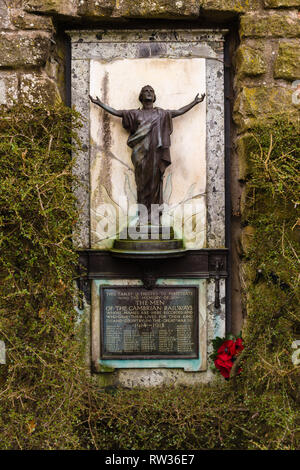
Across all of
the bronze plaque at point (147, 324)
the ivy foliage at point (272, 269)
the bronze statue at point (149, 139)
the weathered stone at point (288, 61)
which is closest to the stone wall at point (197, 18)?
the weathered stone at point (288, 61)

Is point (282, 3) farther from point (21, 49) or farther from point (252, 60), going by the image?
point (21, 49)

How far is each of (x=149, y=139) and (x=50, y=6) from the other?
1.21 m

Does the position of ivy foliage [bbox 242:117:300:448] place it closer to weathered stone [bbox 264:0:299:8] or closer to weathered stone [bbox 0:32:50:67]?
weathered stone [bbox 264:0:299:8]

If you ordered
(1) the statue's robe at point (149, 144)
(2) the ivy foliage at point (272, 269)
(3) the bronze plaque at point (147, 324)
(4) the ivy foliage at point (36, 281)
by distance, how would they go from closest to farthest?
(4) the ivy foliage at point (36, 281), (2) the ivy foliage at point (272, 269), (1) the statue's robe at point (149, 144), (3) the bronze plaque at point (147, 324)

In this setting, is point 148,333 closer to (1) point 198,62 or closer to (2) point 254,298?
(2) point 254,298

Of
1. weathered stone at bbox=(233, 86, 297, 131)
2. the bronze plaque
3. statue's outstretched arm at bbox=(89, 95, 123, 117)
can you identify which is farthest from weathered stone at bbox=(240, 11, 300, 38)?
the bronze plaque

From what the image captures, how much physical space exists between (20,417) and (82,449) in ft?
1.41

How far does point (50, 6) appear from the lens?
312 cm

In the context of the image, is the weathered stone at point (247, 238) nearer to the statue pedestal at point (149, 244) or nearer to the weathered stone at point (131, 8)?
the statue pedestal at point (149, 244)

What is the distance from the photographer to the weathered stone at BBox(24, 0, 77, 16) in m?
3.11

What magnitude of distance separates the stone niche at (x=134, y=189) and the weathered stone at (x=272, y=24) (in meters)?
0.27

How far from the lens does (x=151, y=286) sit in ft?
11.0

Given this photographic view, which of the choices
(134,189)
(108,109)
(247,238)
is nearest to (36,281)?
(134,189)

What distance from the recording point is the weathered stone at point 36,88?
312cm
